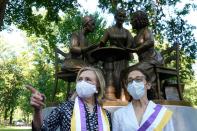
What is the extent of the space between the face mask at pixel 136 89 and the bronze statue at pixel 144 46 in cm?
467

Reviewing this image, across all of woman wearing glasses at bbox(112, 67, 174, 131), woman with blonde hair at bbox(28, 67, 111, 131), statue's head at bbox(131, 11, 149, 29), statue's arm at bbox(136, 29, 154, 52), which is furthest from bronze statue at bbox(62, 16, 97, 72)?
woman with blonde hair at bbox(28, 67, 111, 131)

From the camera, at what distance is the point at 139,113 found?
4.62 metres

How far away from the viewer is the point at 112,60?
10.0 metres

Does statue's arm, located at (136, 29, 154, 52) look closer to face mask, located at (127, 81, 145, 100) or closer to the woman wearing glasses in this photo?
the woman wearing glasses

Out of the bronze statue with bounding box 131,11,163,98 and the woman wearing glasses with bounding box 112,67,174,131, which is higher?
the bronze statue with bounding box 131,11,163,98

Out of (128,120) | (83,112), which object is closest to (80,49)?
(128,120)

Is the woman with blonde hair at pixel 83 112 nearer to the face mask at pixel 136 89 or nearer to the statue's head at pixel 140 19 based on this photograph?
the face mask at pixel 136 89

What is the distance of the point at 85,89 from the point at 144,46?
17.2 feet

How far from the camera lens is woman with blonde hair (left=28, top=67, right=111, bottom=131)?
429cm

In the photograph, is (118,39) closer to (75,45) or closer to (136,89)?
(75,45)

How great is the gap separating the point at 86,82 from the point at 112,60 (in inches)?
219

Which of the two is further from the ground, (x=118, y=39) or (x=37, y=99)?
(x=118, y=39)

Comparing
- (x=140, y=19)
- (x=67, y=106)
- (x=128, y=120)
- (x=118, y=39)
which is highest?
(x=140, y=19)

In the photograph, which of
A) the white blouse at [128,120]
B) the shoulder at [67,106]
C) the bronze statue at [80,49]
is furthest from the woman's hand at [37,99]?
the bronze statue at [80,49]
